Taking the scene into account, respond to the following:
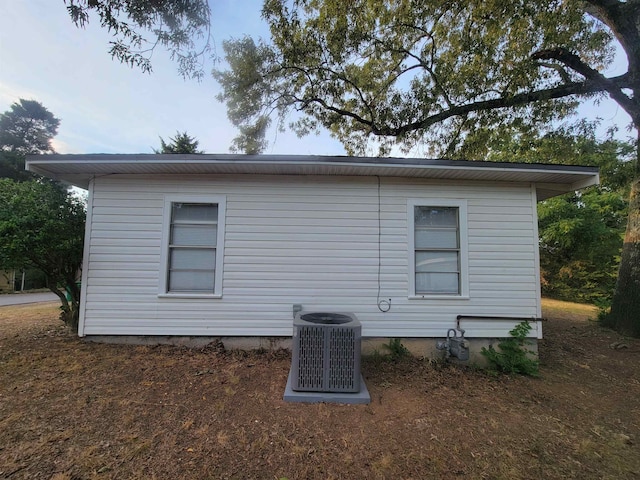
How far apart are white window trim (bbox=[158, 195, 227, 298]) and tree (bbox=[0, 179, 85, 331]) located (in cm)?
169

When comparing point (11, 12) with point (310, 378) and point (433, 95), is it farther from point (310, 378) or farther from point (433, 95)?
point (433, 95)

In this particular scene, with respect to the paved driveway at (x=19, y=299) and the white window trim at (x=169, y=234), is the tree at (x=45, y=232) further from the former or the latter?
the paved driveway at (x=19, y=299)

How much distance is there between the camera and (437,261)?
15.1 ft

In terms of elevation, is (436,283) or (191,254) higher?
(191,254)

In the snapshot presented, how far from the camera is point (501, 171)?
424cm

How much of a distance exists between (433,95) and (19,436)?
32.1ft

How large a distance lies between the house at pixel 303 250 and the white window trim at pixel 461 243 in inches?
0.8

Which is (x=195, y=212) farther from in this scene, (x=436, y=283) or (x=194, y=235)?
(x=436, y=283)

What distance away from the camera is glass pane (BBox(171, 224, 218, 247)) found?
15.0ft

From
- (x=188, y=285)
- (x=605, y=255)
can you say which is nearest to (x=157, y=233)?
(x=188, y=285)

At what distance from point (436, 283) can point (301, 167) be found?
9.10ft

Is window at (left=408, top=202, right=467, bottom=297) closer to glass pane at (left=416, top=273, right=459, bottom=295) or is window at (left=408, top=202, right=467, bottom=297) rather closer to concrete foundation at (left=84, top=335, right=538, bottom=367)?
glass pane at (left=416, top=273, right=459, bottom=295)

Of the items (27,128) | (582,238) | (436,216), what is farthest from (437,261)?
(27,128)

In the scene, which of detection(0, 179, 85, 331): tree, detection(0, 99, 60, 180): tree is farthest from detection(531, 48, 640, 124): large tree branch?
detection(0, 99, 60, 180): tree
